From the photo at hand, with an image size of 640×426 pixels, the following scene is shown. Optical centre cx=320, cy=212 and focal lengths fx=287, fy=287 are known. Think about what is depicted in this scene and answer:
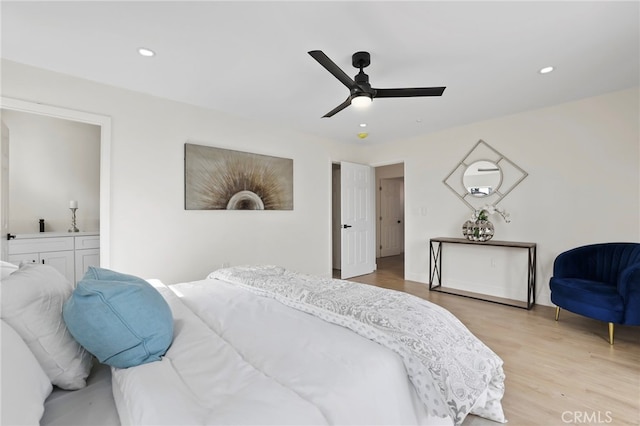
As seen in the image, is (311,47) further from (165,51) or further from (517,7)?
(517,7)

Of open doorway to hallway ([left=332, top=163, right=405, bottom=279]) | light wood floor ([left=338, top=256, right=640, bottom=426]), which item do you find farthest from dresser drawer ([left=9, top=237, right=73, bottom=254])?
open doorway to hallway ([left=332, top=163, right=405, bottom=279])

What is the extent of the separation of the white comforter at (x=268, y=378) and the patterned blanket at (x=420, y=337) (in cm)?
6

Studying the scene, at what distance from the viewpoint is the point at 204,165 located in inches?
135

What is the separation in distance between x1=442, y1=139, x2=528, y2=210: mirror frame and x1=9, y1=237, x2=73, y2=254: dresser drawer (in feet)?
16.3

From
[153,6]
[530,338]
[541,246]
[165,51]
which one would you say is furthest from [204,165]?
[541,246]

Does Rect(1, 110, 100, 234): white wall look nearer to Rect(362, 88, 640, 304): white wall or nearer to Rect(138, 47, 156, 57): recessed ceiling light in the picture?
Rect(138, 47, 156, 57): recessed ceiling light

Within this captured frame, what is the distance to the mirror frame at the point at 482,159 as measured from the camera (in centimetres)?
381

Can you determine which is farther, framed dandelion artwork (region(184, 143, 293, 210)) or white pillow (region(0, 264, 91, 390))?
framed dandelion artwork (region(184, 143, 293, 210))

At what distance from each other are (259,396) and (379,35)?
224cm

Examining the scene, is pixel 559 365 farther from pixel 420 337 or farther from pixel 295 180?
pixel 295 180

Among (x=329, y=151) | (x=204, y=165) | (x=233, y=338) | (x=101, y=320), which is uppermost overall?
(x=329, y=151)

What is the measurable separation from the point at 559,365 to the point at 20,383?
3.01 metres

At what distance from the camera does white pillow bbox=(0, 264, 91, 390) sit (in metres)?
0.93

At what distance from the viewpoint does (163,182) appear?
3.15 m
